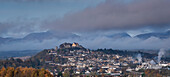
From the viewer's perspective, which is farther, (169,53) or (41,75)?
(169,53)

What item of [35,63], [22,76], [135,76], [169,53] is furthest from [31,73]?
[169,53]

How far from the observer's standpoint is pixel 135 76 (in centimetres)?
8688

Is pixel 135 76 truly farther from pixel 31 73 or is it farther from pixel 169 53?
pixel 169 53

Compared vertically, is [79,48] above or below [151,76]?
above

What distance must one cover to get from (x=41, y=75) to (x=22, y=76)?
12.4 feet

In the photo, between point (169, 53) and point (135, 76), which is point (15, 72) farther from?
point (169, 53)

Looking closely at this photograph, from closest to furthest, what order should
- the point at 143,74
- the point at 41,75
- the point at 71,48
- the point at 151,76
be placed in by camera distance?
the point at 41,75
the point at 151,76
the point at 143,74
the point at 71,48

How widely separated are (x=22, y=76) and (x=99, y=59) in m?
89.7

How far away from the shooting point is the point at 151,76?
8506 centimetres

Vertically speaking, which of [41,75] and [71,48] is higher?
[71,48]

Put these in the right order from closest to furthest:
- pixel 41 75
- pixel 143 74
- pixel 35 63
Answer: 1. pixel 41 75
2. pixel 143 74
3. pixel 35 63

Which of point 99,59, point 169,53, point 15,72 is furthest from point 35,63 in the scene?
point 169,53

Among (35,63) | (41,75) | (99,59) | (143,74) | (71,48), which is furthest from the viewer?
(71,48)

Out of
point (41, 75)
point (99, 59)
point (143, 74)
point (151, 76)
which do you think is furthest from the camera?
point (99, 59)
